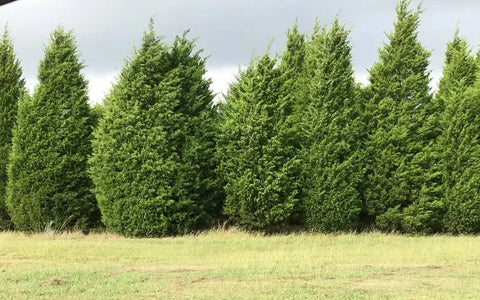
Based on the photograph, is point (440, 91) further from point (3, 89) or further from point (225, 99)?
point (3, 89)

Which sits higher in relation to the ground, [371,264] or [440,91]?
[440,91]

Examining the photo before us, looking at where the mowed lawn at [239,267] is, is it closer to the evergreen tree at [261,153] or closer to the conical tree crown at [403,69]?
the evergreen tree at [261,153]

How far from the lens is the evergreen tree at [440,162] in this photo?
641 inches

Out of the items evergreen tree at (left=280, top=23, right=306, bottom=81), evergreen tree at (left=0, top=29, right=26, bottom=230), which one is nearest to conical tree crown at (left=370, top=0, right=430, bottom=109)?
evergreen tree at (left=280, top=23, right=306, bottom=81)

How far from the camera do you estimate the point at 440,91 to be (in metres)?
18.4

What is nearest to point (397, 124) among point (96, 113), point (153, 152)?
point (153, 152)

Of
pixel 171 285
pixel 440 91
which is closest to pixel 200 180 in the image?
pixel 171 285

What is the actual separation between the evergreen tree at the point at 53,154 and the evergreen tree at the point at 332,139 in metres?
7.57

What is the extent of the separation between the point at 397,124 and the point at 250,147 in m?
5.15

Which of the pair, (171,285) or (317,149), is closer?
(171,285)

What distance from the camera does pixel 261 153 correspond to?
51.8 feet

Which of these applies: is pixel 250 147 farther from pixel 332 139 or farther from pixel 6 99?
pixel 6 99

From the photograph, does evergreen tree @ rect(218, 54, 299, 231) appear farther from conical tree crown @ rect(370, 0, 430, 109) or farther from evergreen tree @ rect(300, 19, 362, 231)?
conical tree crown @ rect(370, 0, 430, 109)

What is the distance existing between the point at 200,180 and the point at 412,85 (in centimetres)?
790
